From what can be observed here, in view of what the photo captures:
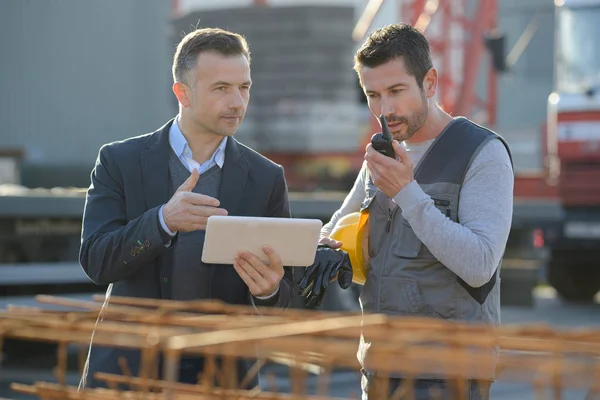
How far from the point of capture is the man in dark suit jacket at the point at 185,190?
3059 millimetres

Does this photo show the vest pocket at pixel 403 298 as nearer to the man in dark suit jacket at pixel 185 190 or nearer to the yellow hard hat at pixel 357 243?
the yellow hard hat at pixel 357 243

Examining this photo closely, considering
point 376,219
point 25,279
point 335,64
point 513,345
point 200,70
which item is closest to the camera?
point 513,345

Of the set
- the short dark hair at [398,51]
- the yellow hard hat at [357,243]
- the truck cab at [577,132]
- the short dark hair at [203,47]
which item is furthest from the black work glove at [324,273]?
the truck cab at [577,132]

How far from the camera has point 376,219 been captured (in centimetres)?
304

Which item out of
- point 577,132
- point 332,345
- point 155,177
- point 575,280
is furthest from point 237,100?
point 575,280

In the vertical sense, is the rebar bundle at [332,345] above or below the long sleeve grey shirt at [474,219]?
below

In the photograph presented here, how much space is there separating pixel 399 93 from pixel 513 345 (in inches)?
46.5

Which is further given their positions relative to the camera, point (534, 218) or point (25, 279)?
point (534, 218)

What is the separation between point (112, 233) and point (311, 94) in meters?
14.5

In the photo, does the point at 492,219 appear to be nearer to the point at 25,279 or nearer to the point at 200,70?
the point at 200,70

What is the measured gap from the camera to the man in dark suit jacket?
3059mm

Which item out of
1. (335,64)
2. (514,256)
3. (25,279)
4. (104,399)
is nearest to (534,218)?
(514,256)

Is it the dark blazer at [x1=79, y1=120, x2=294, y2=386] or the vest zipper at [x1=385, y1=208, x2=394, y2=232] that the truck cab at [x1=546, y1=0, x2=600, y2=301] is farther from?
the vest zipper at [x1=385, y1=208, x2=394, y2=232]

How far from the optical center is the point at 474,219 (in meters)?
2.83
